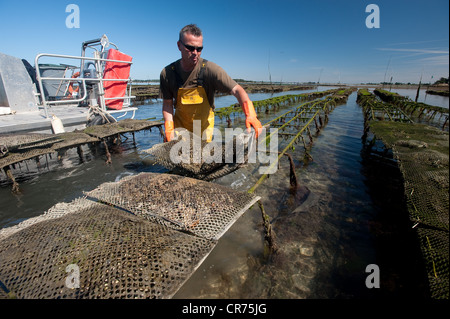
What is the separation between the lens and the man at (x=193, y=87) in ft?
9.61

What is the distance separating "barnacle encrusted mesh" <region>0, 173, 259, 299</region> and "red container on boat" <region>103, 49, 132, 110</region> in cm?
854

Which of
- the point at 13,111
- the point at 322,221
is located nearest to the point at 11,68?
the point at 13,111

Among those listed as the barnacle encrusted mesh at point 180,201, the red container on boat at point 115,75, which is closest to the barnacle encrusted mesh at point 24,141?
the barnacle encrusted mesh at point 180,201

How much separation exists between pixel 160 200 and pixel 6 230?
4.91 ft

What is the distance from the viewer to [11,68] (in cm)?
820

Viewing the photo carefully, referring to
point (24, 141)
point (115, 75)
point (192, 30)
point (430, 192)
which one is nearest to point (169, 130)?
point (192, 30)

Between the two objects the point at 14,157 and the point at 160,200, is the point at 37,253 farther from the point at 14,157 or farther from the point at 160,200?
the point at 14,157

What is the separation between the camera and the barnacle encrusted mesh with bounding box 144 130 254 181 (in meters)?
2.88

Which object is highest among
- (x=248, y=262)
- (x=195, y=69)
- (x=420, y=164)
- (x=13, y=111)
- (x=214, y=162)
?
(x=195, y=69)

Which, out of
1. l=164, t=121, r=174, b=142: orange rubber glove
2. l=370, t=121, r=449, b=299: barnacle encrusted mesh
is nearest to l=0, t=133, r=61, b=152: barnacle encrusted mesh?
l=164, t=121, r=174, b=142: orange rubber glove

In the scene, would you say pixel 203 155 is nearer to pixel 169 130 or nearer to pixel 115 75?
pixel 169 130

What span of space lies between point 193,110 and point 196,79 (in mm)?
559

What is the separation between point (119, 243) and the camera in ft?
5.52

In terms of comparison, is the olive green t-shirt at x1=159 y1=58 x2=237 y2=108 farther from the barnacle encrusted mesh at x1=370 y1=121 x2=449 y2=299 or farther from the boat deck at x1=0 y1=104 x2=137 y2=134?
the boat deck at x1=0 y1=104 x2=137 y2=134
